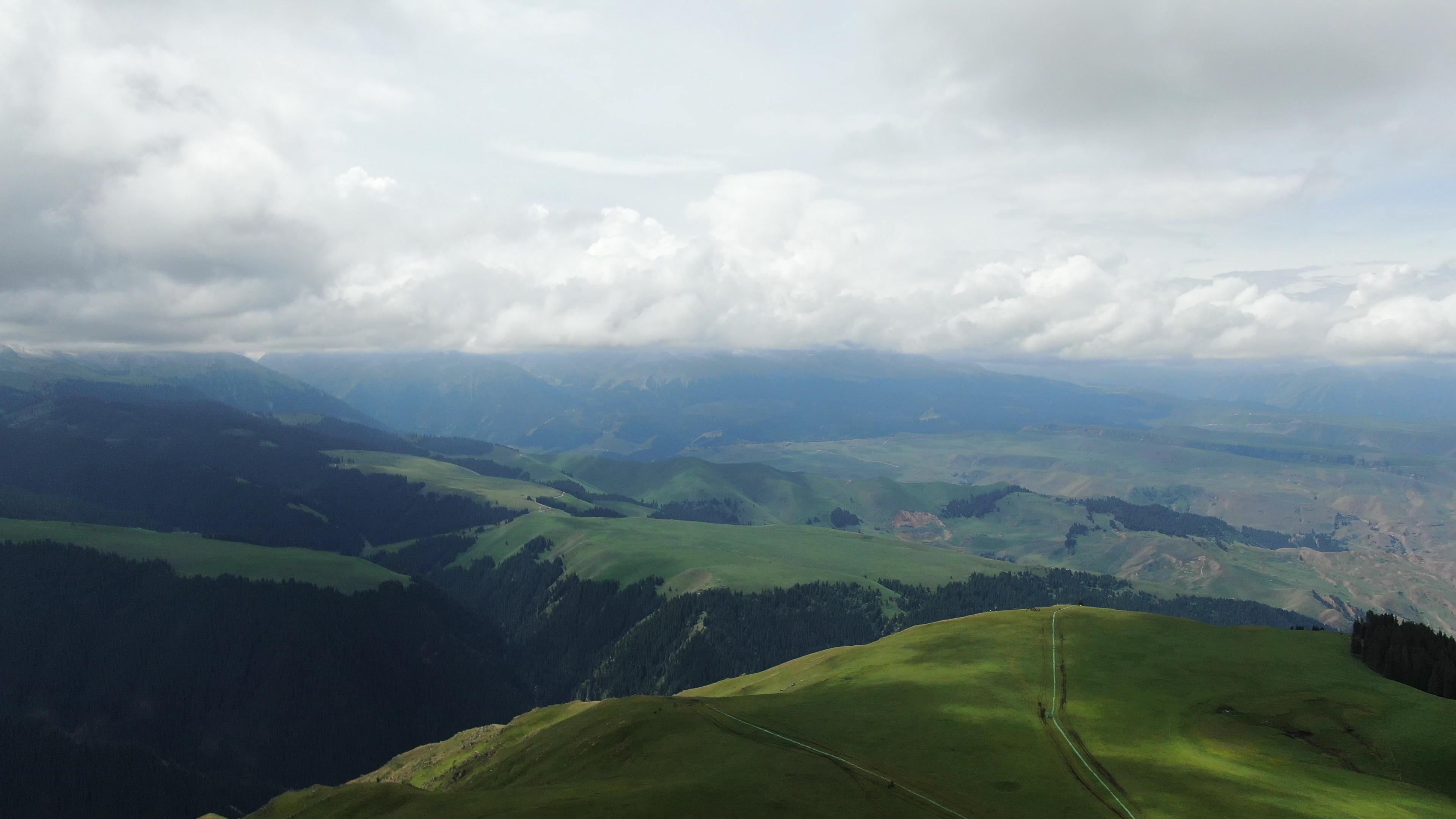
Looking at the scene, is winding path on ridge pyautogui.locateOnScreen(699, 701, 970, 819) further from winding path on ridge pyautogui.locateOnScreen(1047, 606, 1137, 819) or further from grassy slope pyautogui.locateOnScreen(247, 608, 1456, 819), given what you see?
winding path on ridge pyautogui.locateOnScreen(1047, 606, 1137, 819)

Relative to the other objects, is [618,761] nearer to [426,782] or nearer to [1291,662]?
[426,782]

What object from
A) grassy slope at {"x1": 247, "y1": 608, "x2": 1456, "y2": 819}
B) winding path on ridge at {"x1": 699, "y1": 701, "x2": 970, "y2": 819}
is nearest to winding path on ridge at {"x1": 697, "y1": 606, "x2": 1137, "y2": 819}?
winding path on ridge at {"x1": 699, "y1": 701, "x2": 970, "y2": 819}

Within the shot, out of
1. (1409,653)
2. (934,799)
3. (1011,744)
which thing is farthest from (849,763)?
(1409,653)

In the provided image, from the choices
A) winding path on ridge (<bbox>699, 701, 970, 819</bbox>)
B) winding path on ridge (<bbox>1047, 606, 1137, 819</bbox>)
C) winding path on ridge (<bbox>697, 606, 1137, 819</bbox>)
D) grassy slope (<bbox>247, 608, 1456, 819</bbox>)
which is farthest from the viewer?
winding path on ridge (<bbox>1047, 606, 1137, 819</bbox>)

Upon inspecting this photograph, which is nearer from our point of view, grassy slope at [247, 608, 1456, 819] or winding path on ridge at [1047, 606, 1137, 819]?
grassy slope at [247, 608, 1456, 819]

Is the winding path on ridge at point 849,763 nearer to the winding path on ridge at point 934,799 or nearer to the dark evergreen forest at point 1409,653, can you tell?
the winding path on ridge at point 934,799

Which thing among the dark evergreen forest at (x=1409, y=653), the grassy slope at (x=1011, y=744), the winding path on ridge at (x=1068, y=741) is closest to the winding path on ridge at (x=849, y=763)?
the grassy slope at (x=1011, y=744)

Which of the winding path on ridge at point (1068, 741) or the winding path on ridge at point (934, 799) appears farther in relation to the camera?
the winding path on ridge at point (1068, 741)
